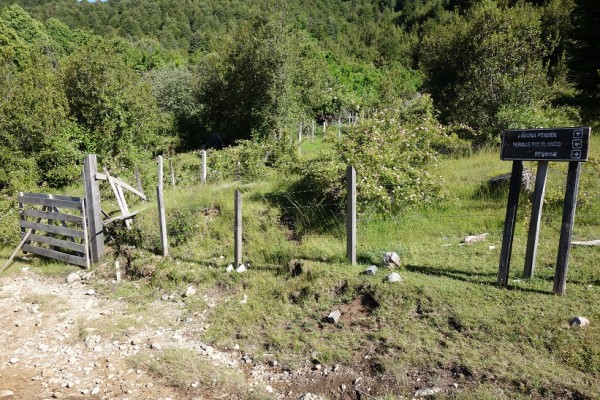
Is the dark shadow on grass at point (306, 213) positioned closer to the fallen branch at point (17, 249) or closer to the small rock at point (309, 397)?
the small rock at point (309, 397)

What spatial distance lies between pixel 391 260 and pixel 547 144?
2.73 meters

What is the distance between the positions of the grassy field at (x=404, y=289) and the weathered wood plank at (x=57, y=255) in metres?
0.33

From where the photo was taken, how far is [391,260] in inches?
253

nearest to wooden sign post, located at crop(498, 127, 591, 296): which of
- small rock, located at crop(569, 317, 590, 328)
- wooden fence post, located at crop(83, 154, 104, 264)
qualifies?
small rock, located at crop(569, 317, 590, 328)

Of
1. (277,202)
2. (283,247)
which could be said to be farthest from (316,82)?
(283,247)

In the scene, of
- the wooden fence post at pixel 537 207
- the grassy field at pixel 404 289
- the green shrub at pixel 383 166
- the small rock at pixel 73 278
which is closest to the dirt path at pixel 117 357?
the grassy field at pixel 404 289

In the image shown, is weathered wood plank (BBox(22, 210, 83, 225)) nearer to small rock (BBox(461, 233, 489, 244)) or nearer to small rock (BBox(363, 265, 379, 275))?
small rock (BBox(363, 265, 379, 275))

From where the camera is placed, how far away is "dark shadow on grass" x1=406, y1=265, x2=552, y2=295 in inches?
217

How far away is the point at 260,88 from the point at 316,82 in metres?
5.80

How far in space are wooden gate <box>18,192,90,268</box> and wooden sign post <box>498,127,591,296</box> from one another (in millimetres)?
7889

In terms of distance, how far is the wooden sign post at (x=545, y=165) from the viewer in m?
4.92

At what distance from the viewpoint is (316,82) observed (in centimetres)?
2958

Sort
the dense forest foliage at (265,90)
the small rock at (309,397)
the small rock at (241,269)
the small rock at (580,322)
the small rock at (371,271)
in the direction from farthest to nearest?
the dense forest foliage at (265,90) < the small rock at (241,269) < the small rock at (371,271) < the small rock at (580,322) < the small rock at (309,397)

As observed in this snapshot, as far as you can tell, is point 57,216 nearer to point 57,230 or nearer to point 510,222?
point 57,230
